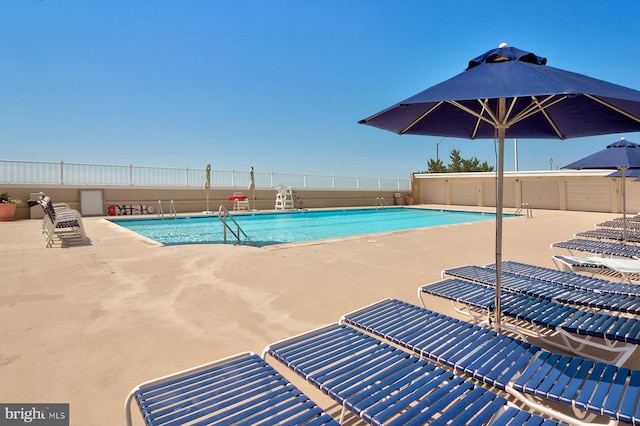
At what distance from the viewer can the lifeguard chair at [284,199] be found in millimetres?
18625

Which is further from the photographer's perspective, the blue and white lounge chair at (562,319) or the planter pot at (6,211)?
the planter pot at (6,211)

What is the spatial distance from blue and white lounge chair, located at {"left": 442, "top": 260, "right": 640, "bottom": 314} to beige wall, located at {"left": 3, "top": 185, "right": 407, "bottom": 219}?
15.3 m

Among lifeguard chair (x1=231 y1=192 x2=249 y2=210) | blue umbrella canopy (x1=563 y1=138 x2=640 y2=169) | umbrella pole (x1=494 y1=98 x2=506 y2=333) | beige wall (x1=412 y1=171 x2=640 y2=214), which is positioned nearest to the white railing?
lifeguard chair (x1=231 y1=192 x2=249 y2=210)

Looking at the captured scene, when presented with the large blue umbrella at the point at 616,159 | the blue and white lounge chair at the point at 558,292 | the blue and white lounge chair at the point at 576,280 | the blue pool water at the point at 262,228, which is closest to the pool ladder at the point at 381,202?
the blue pool water at the point at 262,228

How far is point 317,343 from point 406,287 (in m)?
2.28

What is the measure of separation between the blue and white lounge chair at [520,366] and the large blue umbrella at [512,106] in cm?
55

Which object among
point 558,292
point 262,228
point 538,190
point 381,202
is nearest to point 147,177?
point 262,228

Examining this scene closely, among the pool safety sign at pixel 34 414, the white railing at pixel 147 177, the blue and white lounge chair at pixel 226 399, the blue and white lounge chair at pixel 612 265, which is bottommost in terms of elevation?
the pool safety sign at pixel 34 414

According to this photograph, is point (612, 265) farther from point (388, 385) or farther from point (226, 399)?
point (226, 399)

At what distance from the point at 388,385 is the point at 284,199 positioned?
17.3m

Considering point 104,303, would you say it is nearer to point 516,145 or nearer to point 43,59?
point 43,59

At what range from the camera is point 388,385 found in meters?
1.53

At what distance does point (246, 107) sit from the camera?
26547 mm

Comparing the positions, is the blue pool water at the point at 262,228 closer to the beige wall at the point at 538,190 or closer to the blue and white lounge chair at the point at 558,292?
the beige wall at the point at 538,190
